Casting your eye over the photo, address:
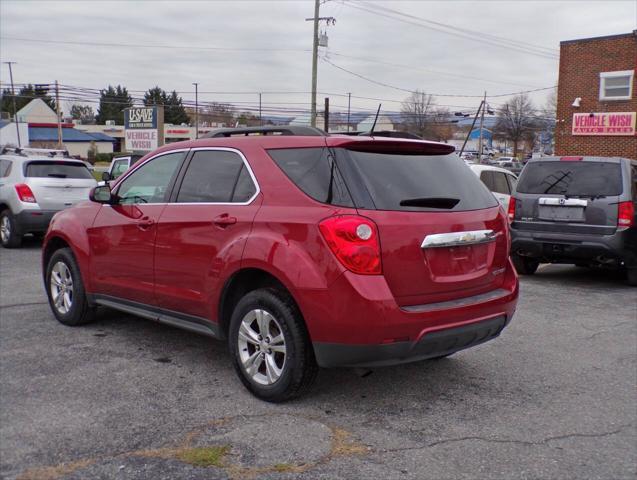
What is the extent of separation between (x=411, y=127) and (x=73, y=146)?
52.5 m

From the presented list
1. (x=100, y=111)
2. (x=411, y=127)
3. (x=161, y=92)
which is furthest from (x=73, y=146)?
(x=411, y=127)

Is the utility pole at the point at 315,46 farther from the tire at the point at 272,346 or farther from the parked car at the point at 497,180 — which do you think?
the tire at the point at 272,346

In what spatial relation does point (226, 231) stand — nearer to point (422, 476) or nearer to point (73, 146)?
point (422, 476)

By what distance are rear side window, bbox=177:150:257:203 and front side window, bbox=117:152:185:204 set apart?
22 cm

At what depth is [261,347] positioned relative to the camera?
13.7 feet

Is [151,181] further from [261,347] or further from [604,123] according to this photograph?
[604,123]

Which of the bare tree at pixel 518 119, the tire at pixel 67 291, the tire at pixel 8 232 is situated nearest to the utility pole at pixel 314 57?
the tire at pixel 8 232

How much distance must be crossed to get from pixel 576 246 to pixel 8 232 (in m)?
9.56

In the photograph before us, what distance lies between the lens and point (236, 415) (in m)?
3.97

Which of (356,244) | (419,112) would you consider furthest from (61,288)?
(419,112)

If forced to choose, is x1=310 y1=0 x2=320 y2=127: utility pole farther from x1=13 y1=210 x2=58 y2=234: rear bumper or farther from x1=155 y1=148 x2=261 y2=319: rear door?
x1=155 y1=148 x2=261 y2=319: rear door

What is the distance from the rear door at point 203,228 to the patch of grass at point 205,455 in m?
1.18

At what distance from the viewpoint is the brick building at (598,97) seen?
23547 mm

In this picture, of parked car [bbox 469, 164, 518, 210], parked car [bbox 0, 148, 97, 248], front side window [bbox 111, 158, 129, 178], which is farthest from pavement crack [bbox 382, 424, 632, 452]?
front side window [bbox 111, 158, 129, 178]
